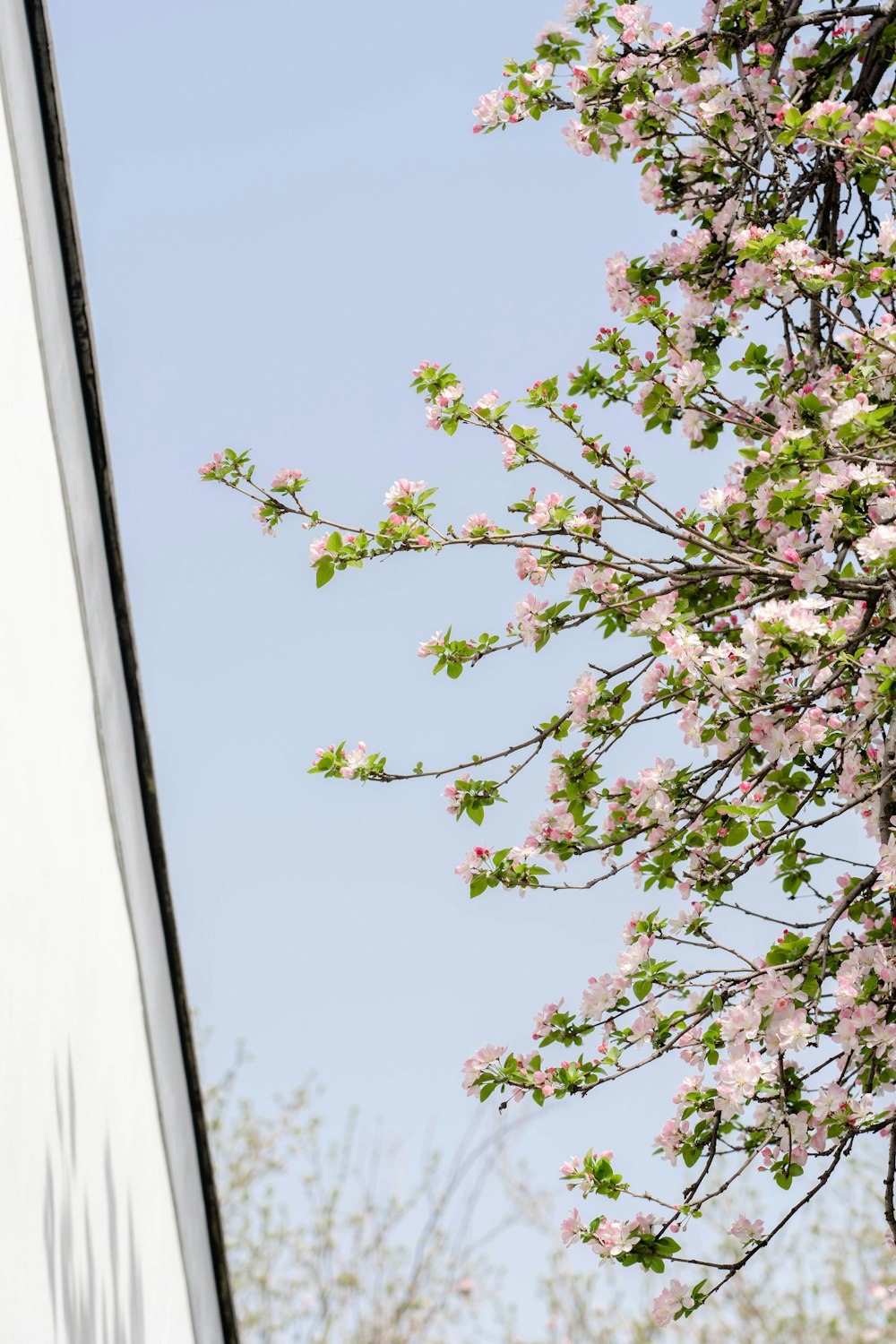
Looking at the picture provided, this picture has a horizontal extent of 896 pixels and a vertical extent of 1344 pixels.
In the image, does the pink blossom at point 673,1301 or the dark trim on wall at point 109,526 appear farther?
the dark trim on wall at point 109,526

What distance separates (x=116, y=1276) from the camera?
4.05 metres

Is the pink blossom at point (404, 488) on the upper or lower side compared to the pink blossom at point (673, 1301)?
upper

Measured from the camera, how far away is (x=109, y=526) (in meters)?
4.49

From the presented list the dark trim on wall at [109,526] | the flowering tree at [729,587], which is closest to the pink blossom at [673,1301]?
the flowering tree at [729,587]

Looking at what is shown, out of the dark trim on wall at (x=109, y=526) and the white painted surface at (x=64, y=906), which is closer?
the white painted surface at (x=64, y=906)

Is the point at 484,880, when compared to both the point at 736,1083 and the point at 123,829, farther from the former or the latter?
the point at 123,829

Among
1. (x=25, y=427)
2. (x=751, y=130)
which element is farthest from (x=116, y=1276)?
(x=751, y=130)

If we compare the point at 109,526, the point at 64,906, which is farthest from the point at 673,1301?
the point at 109,526

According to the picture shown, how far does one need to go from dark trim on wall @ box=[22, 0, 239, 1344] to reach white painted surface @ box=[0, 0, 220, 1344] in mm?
50

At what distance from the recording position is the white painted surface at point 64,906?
3314mm

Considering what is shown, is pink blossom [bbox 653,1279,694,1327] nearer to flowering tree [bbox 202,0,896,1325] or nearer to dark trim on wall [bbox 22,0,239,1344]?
flowering tree [bbox 202,0,896,1325]

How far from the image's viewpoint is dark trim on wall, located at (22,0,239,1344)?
4.18m

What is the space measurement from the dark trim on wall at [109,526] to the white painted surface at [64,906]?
5 cm

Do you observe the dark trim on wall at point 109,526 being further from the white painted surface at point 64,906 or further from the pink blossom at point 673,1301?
the pink blossom at point 673,1301
